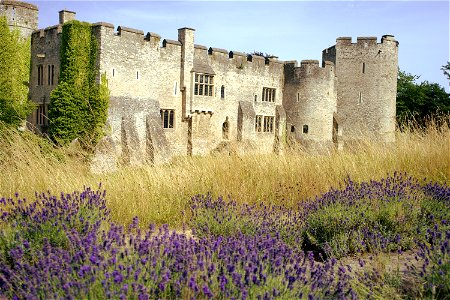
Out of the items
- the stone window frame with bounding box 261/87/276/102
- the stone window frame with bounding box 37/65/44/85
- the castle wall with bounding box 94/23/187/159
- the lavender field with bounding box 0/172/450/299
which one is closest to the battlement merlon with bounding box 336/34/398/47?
the stone window frame with bounding box 261/87/276/102

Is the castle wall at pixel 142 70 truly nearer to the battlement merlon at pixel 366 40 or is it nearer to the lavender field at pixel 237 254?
the battlement merlon at pixel 366 40

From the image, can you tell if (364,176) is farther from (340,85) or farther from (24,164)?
(340,85)

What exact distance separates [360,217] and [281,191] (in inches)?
102

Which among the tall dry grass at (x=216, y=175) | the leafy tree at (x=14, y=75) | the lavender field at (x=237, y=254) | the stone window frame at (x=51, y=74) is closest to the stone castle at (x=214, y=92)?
the stone window frame at (x=51, y=74)

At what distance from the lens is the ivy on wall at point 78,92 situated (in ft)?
69.5

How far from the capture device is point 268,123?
30500 mm

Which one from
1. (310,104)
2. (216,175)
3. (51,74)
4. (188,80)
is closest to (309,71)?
(310,104)

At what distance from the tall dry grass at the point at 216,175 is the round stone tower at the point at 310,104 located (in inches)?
773

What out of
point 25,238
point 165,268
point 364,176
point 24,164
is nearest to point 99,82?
point 24,164

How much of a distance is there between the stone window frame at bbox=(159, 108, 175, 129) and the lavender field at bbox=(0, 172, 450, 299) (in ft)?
59.0

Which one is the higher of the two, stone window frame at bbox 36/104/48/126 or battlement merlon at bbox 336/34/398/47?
battlement merlon at bbox 336/34/398/47

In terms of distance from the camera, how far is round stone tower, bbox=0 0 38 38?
23594 millimetres

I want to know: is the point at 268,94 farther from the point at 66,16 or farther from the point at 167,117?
the point at 66,16

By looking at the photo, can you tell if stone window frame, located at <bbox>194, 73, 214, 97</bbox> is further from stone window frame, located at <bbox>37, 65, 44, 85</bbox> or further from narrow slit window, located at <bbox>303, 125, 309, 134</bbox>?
stone window frame, located at <bbox>37, 65, 44, 85</bbox>
